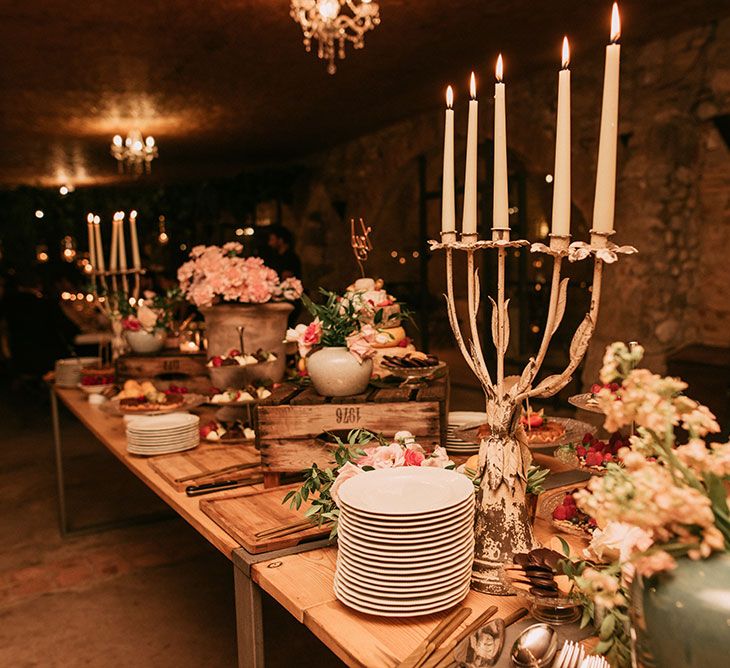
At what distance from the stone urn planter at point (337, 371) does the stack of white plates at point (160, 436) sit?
0.67 m

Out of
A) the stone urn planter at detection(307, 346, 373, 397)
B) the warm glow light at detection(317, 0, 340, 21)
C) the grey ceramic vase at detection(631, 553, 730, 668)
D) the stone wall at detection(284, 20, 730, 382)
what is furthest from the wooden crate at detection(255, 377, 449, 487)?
the stone wall at detection(284, 20, 730, 382)

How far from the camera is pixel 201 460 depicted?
214 centimetres

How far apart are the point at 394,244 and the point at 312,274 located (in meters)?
1.09

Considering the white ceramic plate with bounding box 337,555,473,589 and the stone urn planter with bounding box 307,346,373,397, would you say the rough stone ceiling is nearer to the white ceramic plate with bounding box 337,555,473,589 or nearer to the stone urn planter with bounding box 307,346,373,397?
the stone urn planter with bounding box 307,346,373,397

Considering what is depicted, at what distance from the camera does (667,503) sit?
651 mm

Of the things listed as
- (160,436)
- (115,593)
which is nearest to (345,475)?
(160,436)

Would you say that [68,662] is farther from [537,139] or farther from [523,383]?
[537,139]

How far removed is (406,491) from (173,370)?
2030 mm

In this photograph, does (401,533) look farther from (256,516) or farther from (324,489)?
(256,516)

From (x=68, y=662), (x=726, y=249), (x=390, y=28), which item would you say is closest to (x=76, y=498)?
(x=68, y=662)

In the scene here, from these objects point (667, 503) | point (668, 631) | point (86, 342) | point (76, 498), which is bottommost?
point (76, 498)

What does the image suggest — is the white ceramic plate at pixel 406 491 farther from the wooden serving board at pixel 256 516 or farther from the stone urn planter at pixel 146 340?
the stone urn planter at pixel 146 340

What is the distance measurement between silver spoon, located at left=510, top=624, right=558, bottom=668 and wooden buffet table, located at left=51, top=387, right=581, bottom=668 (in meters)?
0.13

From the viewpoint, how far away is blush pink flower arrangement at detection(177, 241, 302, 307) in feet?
8.36
